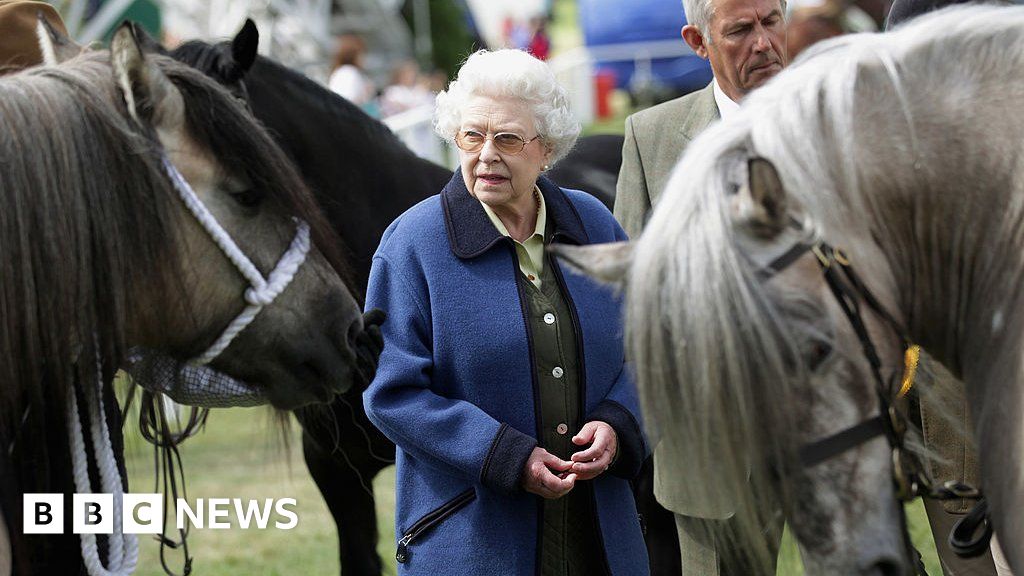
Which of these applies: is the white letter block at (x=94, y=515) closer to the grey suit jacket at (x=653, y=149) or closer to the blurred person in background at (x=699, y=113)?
the blurred person in background at (x=699, y=113)

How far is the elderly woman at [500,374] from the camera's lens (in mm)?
2850

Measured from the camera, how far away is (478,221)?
3033mm

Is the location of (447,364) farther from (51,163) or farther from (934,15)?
(934,15)

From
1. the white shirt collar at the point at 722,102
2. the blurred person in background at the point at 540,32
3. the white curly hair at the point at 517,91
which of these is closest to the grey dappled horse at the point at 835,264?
the white curly hair at the point at 517,91

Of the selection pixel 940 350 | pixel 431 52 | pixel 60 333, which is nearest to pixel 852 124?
pixel 940 350

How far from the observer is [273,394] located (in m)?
2.70

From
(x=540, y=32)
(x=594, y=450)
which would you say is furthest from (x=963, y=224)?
(x=540, y=32)

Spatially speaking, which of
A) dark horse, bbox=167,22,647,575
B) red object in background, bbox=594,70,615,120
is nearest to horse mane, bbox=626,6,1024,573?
dark horse, bbox=167,22,647,575

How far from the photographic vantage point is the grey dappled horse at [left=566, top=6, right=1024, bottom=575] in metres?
1.90

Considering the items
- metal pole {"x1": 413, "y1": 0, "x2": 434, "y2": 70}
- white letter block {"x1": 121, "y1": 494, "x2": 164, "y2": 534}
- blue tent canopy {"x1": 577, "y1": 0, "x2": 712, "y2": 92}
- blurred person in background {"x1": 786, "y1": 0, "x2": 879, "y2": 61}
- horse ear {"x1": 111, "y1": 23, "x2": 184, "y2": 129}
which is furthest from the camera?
metal pole {"x1": 413, "y1": 0, "x2": 434, "y2": 70}

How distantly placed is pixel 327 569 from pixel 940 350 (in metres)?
4.07

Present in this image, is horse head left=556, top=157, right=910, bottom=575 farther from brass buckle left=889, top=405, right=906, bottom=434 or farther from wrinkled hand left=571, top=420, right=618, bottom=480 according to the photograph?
wrinkled hand left=571, top=420, right=618, bottom=480

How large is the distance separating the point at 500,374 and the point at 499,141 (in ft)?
1.91

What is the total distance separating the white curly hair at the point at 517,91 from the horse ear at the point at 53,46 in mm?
914
